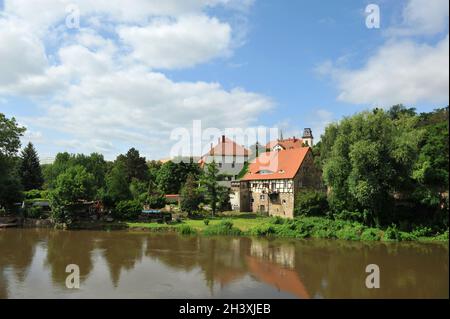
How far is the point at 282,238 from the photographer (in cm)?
3247

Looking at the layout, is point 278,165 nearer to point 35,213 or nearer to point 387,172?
point 387,172

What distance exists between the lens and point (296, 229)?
33.5 metres

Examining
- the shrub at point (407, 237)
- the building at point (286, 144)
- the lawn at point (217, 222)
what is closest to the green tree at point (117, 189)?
the lawn at point (217, 222)

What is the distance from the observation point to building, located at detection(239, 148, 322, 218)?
39.4m

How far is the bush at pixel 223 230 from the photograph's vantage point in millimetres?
34219

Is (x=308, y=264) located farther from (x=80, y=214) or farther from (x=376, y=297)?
(x=80, y=214)

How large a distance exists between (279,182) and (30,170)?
43.4 meters

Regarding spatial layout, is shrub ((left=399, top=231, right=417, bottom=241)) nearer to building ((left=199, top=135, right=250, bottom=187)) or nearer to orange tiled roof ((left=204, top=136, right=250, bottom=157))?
building ((left=199, top=135, right=250, bottom=187))

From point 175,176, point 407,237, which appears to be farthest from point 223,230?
point 175,176

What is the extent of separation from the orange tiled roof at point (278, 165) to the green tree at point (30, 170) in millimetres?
36777

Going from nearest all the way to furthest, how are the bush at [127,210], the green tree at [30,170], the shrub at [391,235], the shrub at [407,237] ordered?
the shrub at [407,237]
the shrub at [391,235]
the bush at [127,210]
the green tree at [30,170]

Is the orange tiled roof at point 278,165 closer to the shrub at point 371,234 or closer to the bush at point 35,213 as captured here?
the shrub at point 371,234
